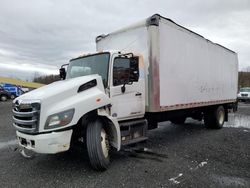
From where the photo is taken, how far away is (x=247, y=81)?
5094cm

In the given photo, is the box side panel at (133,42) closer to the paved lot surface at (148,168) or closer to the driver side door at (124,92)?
the driver side door at (124,92)

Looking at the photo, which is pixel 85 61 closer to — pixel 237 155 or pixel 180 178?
pixel 180 178

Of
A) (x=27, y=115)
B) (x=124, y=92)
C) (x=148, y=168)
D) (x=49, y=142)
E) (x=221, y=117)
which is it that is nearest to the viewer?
(x=49, y=142)

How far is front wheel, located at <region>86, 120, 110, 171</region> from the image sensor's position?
201 inches

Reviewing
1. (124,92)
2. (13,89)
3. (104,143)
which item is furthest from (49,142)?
(13,89)

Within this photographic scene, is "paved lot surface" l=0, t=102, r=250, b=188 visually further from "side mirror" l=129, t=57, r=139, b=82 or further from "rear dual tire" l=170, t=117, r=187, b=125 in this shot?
"rear dual tire" l=170, t=117, r=187, b=125

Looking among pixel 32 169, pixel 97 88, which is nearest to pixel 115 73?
pixel 97 88

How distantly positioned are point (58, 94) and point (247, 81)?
52.5m

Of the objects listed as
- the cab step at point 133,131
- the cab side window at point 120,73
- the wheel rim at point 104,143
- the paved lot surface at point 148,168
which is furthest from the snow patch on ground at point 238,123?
the wheel rim at point 104,143

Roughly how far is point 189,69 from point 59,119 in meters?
4.82

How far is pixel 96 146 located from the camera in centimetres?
510

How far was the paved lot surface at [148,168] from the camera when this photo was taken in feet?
15.9

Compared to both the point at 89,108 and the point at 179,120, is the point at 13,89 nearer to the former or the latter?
the point at 179,120

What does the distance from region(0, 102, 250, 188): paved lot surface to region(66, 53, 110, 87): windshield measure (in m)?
1.93
